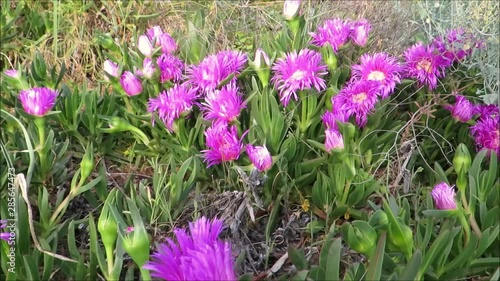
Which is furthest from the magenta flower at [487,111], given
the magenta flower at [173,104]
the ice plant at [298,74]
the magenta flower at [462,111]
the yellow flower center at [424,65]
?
the magenta flower at [173,104]

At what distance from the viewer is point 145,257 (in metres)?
0.77

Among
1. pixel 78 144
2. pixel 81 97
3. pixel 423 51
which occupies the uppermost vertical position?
pixel 423 51

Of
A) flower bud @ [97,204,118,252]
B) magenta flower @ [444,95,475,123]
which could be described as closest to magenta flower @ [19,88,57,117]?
flower bud @ [97,204,118,252]

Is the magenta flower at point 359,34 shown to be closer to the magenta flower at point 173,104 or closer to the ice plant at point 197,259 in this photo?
the magenta flower at point 173,104

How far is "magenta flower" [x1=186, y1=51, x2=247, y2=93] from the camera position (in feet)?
4.18

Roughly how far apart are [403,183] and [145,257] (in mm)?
619

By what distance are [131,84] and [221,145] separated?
0.33 metres

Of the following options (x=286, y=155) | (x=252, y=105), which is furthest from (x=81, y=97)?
(x=286, y=155)

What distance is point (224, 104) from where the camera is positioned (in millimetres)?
1164

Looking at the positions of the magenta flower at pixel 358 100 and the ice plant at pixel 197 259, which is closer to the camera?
the ice plant at pixel 197 259

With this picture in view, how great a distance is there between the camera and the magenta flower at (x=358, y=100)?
118cm

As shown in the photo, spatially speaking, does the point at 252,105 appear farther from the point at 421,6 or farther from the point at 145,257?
the point at 421,6

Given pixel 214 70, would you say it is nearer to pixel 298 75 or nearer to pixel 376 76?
pixel 298 75

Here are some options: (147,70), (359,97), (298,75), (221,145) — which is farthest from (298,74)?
(147,70)
